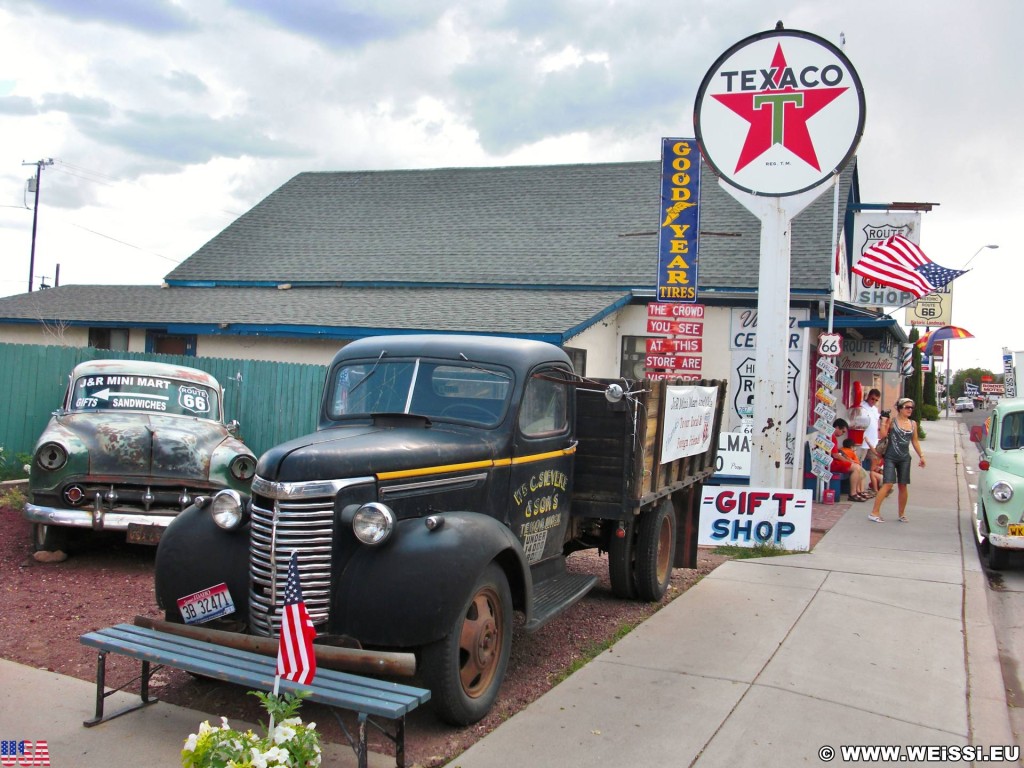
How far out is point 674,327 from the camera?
12547 mm

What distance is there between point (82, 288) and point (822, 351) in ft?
57.6

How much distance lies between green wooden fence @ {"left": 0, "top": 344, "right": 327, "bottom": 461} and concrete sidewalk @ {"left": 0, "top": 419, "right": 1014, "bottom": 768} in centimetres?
737

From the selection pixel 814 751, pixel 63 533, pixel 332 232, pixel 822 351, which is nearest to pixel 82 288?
pixel 332 232

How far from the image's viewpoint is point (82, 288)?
22062mm

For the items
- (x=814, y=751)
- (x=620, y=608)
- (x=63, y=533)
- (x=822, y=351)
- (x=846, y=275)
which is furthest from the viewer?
(x=846, y=275)

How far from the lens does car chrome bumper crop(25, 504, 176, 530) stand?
25.2ft

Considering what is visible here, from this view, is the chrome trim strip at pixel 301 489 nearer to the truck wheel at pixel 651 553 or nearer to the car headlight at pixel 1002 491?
the truck wheel at pixel 651 553

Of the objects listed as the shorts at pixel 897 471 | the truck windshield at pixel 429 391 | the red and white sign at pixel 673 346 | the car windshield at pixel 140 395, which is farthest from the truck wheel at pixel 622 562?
the shorts at pixel 897 471

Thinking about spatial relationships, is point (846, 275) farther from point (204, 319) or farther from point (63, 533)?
point (63, 533)

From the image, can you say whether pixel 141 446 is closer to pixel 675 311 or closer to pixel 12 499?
pixel 12 499

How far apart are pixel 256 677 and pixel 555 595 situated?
7.66ft

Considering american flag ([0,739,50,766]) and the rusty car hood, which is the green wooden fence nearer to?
the rusty car hood

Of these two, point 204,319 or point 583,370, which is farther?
point 204,319

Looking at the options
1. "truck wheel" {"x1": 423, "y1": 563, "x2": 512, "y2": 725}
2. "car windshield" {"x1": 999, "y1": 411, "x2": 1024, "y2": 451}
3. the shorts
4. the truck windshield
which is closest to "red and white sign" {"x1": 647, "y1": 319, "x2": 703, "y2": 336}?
the shorts
